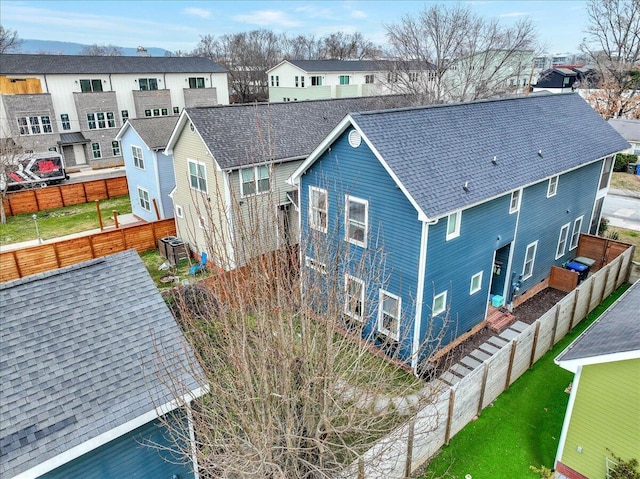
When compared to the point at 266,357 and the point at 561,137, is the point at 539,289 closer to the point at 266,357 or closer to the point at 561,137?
the point at 561,137

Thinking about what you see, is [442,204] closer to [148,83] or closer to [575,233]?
[575,233]

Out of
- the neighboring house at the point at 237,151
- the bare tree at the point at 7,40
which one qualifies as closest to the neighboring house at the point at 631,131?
the neighboring house at the point at 237,151

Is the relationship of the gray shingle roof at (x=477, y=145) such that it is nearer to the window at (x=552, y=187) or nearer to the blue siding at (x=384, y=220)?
the window at (x=552, y=187)

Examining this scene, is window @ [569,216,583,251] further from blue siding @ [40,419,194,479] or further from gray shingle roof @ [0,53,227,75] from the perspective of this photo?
gray shingle roof @ [0,53,227,75]

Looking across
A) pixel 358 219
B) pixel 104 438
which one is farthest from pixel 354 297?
pixel 358 219

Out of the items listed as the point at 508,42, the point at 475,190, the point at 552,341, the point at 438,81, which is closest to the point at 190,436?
the point at 475,190

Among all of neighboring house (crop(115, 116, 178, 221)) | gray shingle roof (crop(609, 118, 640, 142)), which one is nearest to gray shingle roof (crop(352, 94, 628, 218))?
neighboring house (crop(115, 116, 178, 221))
